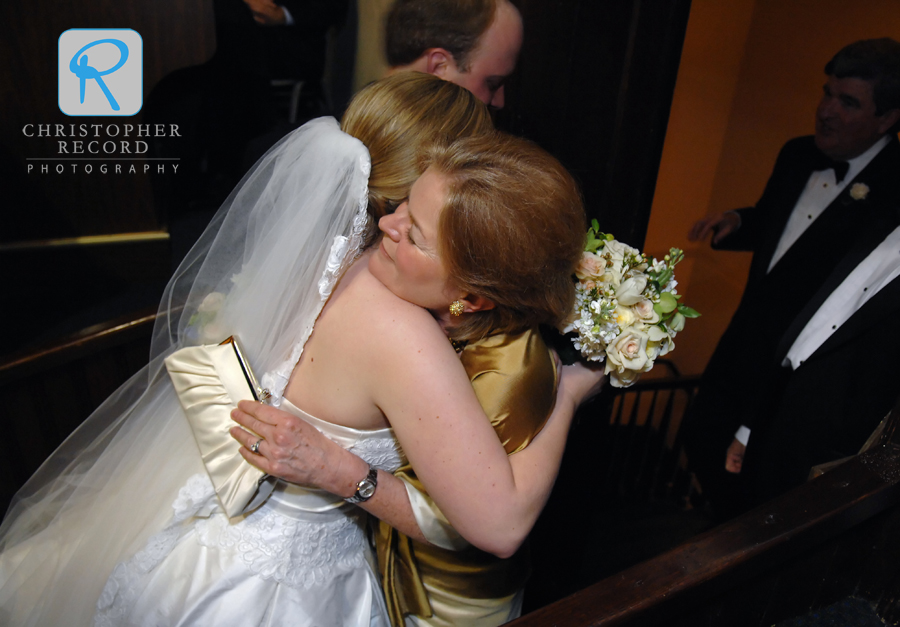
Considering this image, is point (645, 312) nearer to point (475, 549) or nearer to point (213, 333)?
point (475, 549)

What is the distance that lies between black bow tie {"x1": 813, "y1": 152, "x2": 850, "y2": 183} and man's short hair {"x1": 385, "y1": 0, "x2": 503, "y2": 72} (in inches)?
51.6

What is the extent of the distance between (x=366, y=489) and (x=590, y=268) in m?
0.65

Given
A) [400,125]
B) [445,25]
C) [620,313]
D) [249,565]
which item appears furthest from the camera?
[445,25]

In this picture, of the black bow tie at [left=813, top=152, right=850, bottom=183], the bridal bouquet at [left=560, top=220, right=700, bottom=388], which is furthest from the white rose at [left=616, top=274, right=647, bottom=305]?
the black bow tie at [left=813, top=152, right=850, bottom=183]

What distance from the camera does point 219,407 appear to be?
1145mm

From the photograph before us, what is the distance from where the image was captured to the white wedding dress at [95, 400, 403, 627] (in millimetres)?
1154

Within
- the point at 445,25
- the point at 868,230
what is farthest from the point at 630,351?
the point at 868,230

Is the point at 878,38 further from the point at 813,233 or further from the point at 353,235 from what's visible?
the point at 353,235

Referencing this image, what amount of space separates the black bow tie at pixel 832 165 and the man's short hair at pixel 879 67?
19 cm

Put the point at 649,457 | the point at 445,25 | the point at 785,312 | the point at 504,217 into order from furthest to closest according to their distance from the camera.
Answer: the point at 649,457, the point at 785,312, the point at 445,25, the point at 504,217

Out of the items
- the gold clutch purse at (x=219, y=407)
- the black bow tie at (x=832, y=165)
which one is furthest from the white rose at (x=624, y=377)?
the black bow tie at (x=832, y=165)

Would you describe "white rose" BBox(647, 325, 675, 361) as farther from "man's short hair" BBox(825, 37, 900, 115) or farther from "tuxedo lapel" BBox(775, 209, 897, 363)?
"man's short hair" BBox(825, 37, 900, 115)

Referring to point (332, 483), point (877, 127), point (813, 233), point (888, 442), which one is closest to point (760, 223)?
point (813, 233)

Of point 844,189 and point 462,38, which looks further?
point 844,189
